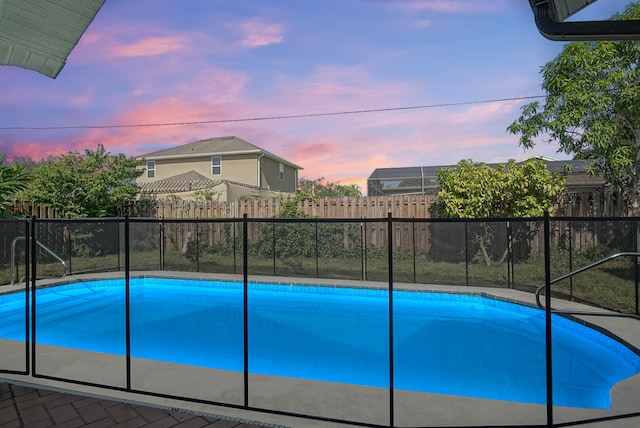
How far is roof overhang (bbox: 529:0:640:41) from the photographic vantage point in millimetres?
2631

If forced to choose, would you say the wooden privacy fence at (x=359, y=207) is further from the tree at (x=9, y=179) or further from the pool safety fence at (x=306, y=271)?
the tree at (x=9, y=179)

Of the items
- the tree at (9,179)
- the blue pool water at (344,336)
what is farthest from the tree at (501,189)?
the tree at (9,179)

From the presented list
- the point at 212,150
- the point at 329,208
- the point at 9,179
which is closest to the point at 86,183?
the point at 9,179

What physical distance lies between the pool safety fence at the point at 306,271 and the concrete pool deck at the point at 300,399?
2 centimetres

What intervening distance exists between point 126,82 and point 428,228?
10.0 metres

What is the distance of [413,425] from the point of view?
9.11 ft

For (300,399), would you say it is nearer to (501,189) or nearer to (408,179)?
(501,189)

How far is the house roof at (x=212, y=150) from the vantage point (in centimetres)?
2164

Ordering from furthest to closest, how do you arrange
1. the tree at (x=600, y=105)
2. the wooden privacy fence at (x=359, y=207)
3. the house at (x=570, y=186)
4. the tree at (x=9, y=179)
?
the wooden privacy fence at (x=359, y=207) → the house at (x=570, y=186) → the tree at (x=9, y=179) → the tree at (x=600, y=105)

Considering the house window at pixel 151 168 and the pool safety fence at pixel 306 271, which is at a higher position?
the house window at pixel 151 168

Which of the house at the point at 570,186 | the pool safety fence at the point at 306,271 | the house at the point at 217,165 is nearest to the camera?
the pool safety fence at the point at 306,271

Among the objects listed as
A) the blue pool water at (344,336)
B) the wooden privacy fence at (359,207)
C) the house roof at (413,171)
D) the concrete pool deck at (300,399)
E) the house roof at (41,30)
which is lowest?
the blue pool water at (344,336)

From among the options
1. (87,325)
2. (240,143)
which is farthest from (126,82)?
(240,143)

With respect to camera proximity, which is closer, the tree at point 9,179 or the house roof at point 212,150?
the tree at point 9,179
